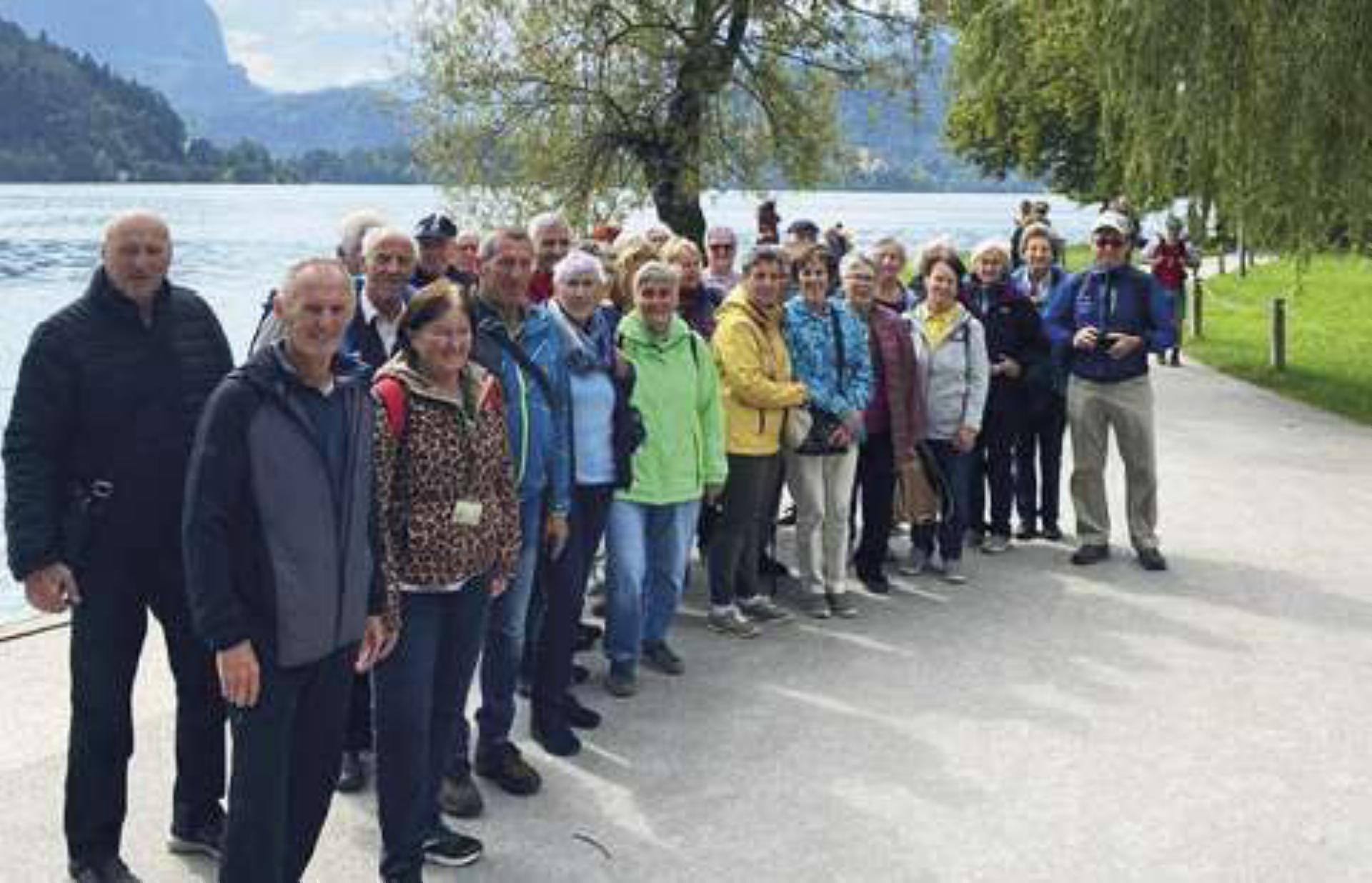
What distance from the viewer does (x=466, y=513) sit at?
404cm

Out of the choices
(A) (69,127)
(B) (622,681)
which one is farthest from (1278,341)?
(A) (69,127)

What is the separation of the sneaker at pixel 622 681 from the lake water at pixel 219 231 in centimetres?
242

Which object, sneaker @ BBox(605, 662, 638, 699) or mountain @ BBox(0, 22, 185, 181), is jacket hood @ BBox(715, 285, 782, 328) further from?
mountain @ BBox(0, 22, 185, 181)

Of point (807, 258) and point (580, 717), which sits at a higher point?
point (807, 258)

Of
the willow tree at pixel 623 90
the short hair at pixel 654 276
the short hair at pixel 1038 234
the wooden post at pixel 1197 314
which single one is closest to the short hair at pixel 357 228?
the short hair at pixel 654 276

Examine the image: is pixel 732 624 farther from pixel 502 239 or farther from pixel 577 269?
pixel 502 239

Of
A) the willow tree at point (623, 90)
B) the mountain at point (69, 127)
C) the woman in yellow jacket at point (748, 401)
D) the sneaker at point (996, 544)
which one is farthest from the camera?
the mountain at point (69, 127)

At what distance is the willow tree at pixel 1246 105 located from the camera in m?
11.1

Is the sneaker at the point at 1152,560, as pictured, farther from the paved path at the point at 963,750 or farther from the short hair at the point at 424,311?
the short hair at the point at 424,311

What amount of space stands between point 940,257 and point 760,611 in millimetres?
2535

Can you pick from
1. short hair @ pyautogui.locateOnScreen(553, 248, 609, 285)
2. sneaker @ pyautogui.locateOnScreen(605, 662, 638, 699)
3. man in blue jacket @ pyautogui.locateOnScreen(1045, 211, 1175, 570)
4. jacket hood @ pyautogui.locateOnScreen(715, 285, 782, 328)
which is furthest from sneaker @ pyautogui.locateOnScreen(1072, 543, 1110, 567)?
short hair @ pyautogui.locateOnScreen(553, 248, 609, 285)

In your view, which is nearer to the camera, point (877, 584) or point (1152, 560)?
point (877, 584)

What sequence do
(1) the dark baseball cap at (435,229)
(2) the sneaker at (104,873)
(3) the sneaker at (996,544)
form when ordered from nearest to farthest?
(2) the sneaker at (104,873) < (1) the dark baseball cap at (435,229) < (3) the sneaker at (996,544)

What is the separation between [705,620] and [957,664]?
1449mm
